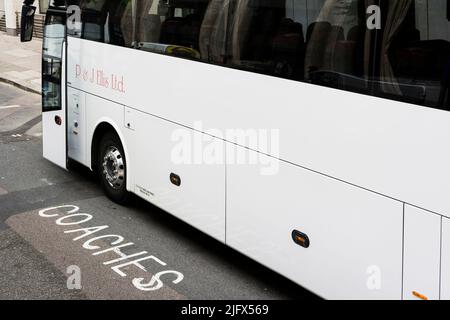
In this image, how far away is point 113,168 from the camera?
7.95 metres

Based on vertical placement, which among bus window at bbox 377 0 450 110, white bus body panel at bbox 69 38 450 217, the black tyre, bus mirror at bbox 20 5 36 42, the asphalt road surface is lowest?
the asphalt road surface

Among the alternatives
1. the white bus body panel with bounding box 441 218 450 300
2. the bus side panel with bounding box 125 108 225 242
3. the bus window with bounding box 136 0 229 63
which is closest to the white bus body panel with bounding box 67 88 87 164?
the bus side panel with bounding box 125 108 225 242

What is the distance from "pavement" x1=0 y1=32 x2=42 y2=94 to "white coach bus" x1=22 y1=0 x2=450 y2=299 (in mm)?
10212

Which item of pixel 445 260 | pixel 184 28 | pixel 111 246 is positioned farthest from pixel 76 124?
pixel 445 260

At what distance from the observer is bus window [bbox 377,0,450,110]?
3.95 m

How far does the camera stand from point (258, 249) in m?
5.59

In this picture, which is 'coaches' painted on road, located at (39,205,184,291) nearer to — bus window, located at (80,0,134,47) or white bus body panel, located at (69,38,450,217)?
white bus body panel, located at (69,38,450,217)

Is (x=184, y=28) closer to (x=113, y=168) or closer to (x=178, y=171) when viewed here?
(x=178, y=171)

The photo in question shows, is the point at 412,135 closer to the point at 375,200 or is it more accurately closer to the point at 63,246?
the point at 375,200

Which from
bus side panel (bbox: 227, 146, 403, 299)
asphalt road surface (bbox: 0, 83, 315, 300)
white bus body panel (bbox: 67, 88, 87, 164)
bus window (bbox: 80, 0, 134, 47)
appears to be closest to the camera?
bus side panel (bbox: 227, 146, 403, 299)

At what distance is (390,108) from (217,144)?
204 centimetres

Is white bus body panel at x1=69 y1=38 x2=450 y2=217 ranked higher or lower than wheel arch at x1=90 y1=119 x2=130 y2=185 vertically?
higher

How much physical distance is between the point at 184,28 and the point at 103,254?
7.88 feet

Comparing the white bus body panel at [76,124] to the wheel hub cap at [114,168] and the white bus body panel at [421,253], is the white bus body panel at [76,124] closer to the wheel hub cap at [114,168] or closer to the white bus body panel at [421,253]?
the wheel hub cap at [114,168]
